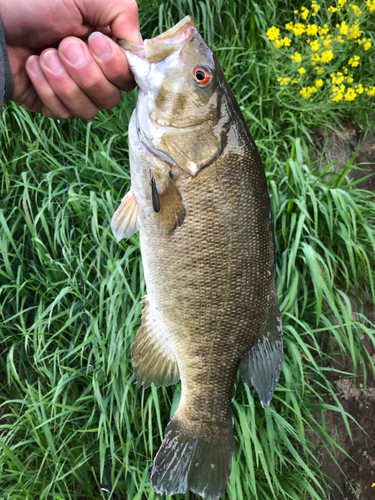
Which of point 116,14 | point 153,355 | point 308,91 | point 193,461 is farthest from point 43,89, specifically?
point 308,91

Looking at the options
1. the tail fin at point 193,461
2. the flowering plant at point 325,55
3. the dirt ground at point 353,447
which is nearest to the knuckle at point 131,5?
the tail fin at point 193,461

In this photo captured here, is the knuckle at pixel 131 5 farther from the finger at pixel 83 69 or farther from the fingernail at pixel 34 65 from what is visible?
the fingernail at pixel 34 65

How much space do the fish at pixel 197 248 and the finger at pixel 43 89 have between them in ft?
0.89

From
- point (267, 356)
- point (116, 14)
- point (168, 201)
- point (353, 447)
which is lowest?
point (353, 447)

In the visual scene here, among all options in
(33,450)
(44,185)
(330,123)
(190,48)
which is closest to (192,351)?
(190,48)

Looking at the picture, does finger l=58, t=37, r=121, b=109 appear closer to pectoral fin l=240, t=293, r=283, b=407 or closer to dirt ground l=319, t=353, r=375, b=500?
pectoral fin l=240, t=293, r=283, b=407

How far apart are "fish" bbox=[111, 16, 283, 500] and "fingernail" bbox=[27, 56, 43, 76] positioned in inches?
11.4

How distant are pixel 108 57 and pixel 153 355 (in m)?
0.94

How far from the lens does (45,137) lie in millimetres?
2494

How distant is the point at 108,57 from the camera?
1.08 m

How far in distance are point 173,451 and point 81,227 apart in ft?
4.79

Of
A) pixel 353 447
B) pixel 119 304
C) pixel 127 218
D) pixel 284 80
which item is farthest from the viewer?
pixel 284 80

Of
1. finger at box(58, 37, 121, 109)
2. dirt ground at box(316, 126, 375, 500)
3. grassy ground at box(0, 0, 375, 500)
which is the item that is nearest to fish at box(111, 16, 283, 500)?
finger at box(58, 37, 121, 109)

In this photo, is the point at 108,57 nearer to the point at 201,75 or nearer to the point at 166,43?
the point at 166,43
